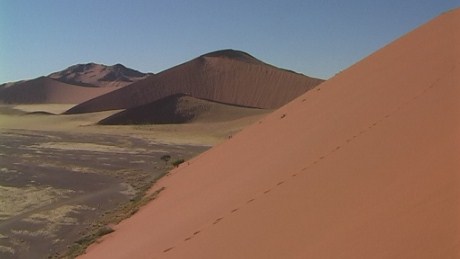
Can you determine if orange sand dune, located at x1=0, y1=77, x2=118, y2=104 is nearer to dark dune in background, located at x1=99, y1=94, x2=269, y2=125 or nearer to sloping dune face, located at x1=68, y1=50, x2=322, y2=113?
sloping dune face, located at x1=68, y1=50, x2=322, y2=113

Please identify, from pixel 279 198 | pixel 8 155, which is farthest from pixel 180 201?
pixel 8 155

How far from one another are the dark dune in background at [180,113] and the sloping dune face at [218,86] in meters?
20.1

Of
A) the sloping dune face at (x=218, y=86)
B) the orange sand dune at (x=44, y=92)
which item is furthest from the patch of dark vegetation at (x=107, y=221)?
the orange sand dune at (x=44, y=92)

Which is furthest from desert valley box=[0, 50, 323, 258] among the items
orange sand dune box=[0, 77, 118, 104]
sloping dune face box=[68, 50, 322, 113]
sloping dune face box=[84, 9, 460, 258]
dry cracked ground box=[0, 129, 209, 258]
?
orange sand dune box=[0, 77, 118, 104]

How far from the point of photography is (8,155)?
36.2 metres

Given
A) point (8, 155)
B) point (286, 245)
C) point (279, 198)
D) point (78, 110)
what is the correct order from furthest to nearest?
point (78, 110) → point (8, 155) → point (279, 198) → point (286, 245)

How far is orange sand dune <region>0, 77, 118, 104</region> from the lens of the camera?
146m

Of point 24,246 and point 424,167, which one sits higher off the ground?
point 424,167

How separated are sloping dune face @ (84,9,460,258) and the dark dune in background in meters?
51.4

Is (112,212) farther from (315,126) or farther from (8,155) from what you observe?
(8,155)

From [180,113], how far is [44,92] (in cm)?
9150

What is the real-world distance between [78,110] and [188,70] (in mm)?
20538

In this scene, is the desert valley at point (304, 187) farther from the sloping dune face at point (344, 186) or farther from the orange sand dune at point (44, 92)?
the orange sand dune at point (44, 92)

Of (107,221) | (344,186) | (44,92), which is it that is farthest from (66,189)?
(44,92)
